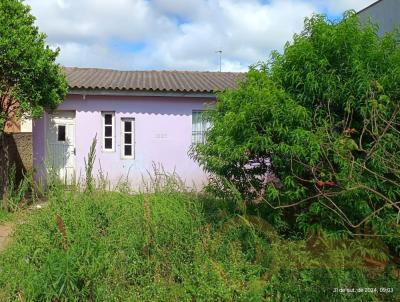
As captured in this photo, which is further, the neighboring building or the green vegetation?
the neighboring building

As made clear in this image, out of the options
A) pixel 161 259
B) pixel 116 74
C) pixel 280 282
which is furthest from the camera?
pixel 116 74

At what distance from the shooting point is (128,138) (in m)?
13.8

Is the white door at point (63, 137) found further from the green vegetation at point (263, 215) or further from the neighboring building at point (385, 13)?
the neighboring building at point (385, 13)

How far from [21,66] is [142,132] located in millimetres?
4976

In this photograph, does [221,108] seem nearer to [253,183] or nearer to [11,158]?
[253,183]

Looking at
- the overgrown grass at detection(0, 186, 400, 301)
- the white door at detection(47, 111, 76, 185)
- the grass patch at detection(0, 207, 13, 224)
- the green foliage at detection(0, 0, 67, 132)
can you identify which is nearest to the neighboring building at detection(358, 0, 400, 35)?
the overgrown grass at detection(0, 186, 400, 301)

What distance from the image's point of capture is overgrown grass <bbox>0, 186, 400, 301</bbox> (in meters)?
4.36

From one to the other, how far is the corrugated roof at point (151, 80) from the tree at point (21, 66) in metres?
3.07

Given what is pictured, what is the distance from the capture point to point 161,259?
493 cm

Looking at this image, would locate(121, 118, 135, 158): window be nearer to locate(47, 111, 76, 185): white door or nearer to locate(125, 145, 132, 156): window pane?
locate(125, 145, 132, 156): window pane

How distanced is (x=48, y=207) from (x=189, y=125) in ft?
27.7

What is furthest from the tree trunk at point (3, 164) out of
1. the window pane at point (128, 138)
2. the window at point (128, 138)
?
the window pane at point (128, 138)

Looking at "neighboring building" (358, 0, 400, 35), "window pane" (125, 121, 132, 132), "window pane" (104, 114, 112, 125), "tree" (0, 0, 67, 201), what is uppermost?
"neighboring building" (358, 0, 400, 35)

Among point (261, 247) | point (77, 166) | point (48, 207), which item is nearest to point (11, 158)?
point (77, 166)
